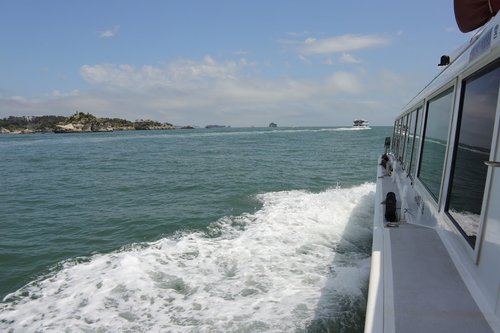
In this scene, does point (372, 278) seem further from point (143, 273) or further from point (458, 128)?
point (143, 273)

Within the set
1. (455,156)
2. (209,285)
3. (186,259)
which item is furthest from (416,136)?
(186,259)

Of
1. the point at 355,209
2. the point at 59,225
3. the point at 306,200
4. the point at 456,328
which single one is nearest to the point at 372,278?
the point at 456,328

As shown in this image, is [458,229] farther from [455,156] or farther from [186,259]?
[186,259]

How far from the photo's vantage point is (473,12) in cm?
361

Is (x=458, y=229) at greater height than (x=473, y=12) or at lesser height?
lesser

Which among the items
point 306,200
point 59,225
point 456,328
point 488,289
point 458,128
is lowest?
point 59,225

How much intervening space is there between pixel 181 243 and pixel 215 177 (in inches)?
408

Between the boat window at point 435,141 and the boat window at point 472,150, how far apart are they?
21.1 inches

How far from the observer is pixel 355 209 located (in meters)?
11.0

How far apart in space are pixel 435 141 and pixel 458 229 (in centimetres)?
192

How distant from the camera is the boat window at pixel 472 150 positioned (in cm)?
294

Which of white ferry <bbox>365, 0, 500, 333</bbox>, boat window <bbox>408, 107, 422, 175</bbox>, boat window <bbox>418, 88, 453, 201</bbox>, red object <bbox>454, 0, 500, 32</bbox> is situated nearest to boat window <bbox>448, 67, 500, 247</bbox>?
white ferry <bbox>365, 0, 500, 333</bbox>

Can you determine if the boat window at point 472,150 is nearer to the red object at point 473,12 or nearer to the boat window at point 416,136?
the red object at point 473,12

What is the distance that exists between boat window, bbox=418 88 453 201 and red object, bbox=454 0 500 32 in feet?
2.41
